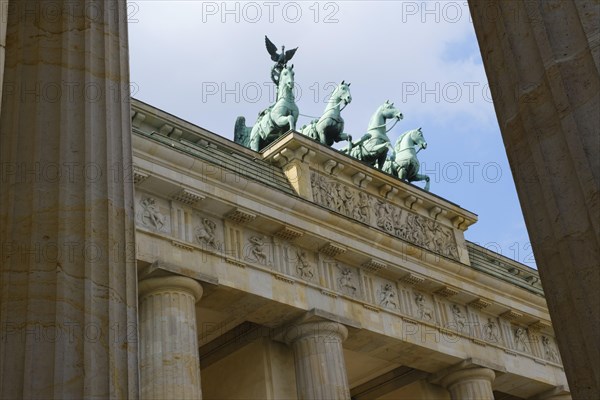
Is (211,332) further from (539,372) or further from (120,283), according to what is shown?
(120,283)

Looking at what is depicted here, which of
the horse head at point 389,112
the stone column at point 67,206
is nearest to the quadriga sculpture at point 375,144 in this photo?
the horse head at point 389,112

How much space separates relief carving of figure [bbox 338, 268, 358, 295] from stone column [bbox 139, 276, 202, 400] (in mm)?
4902

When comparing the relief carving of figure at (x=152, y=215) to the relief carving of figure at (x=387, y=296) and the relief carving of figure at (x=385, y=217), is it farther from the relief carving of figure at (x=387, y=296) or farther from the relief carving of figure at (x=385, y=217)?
the relief carving of figure at (x=385, y=217)

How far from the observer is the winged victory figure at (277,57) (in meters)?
34.2

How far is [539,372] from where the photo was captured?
33.5 metres

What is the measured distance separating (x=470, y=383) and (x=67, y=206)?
23706 mm

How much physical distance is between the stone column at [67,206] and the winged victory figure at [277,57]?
2394cm

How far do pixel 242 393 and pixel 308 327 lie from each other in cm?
264

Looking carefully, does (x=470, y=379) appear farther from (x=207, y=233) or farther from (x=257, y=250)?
(x=207, y=233)

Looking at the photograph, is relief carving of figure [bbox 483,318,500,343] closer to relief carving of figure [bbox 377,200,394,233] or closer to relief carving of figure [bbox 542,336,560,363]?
relief carving of figure [bbox 542,336,560,363]

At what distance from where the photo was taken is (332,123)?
109ft

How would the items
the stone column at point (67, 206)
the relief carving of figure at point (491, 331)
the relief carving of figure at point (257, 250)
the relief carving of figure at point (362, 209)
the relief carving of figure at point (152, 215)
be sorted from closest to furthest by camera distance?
the stone column at point (67, 206), the relief carving of figure at point (152, 215), the relief carving of figure at point (257, 250), the relief carving of figure at point (362, 209), the relief carving of figure at point (491, 331)

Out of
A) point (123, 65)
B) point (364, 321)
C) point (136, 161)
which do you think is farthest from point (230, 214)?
point (123, 65)

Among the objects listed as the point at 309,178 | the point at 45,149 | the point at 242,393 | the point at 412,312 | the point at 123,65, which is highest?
the point at 309,178
